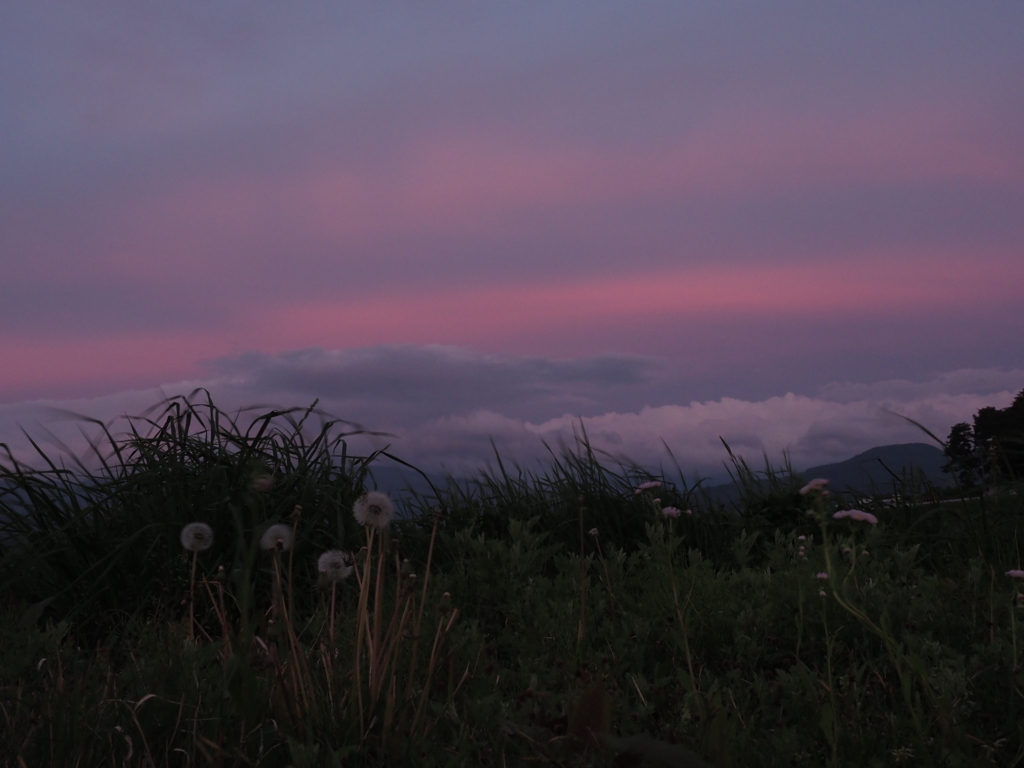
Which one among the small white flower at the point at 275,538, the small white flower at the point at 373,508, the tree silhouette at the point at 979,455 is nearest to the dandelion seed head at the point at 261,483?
the small white flower at the point at 275,538

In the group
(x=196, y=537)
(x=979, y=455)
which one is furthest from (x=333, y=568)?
(x=979, y=455)

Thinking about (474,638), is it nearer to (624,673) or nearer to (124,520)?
(624,673)

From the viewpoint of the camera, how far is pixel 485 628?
4.36m

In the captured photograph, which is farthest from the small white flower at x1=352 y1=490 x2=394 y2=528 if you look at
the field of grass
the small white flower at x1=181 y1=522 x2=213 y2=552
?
the small white flower at x1=181 y1=522 x2=213 y2=552

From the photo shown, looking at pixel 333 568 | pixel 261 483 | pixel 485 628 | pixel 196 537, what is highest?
pixel 261 483

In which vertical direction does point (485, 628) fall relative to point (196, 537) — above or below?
below

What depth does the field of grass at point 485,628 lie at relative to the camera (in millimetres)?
2701

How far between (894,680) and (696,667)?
2.58 ft

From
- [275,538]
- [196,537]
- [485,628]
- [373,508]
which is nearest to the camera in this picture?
[275,538]

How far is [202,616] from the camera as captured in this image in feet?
16.1

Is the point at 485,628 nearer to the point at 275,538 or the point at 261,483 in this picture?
the point at 275,538

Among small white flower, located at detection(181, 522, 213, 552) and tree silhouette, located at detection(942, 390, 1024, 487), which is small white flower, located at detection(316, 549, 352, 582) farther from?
tree silhouette, located at detection(942, 390, 1024, 487)

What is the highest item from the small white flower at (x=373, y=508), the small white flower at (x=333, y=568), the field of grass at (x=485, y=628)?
the small white flower at (x=373, y=508)

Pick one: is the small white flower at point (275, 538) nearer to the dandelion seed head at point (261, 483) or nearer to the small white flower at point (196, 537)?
the small white flower at point (196, 537)
